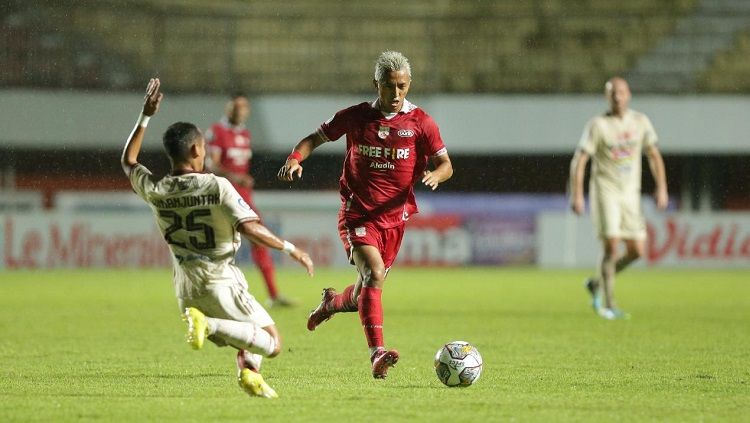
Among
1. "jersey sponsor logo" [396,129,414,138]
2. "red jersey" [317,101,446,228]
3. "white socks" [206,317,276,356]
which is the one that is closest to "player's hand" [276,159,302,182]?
"red jersey" [317,101,446,228]

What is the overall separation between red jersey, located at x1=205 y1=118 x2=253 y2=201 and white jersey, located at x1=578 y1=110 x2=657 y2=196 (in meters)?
3.67

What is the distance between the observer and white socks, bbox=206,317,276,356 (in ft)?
19.7

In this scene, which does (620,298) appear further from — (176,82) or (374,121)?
(176,82)

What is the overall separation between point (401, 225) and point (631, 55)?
72.3ft

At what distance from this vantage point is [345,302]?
8.15 metres

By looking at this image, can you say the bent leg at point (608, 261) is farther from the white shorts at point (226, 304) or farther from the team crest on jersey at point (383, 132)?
the white shorts at point (226, 304)

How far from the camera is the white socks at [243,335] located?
5.99 m

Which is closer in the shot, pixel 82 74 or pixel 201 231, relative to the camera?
pixel 201 231

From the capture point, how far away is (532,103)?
90.6 feet

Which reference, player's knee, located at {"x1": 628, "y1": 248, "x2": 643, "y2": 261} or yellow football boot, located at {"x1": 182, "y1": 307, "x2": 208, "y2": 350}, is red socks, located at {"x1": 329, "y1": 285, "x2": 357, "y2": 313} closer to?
yellow football boot, located at {"x1": 182, "y1": 307, "x2": 208, "y2": 350}

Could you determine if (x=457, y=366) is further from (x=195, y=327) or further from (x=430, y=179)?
(x=195, y=327)

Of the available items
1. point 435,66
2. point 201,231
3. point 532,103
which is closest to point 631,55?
point 532,103

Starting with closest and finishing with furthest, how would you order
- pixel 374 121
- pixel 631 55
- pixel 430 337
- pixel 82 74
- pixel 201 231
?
pixel 201 231
pixel 374 121
pixel 430 337
pixel 82 74
pixel 631 55

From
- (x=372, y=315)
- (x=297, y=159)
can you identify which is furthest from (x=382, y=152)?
(x=372, y=315)
